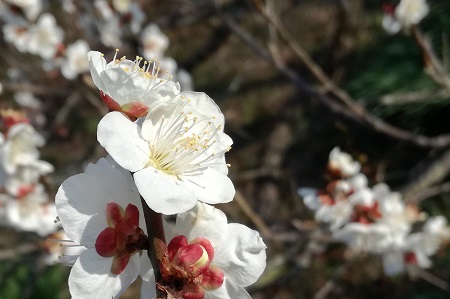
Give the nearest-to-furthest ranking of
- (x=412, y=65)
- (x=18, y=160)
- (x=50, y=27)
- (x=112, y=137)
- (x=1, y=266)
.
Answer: (x=112, y=137) → (x=18, y=160) → (x=50, y=27) → (x=1, y=266) → (x=412, y=65)

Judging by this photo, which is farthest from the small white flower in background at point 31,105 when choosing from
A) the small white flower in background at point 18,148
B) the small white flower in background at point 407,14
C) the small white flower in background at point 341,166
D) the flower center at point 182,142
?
the flower center at point 182,142

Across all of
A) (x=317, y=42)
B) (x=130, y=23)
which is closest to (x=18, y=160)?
(x=130, y=23)

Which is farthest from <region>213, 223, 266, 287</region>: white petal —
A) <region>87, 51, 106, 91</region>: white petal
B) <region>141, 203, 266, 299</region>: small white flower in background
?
<region>87, 51, 106, 91</region>: white petal

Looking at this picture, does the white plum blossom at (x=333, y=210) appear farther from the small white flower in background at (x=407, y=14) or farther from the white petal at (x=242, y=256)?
the white petal at (x=242, y=256)

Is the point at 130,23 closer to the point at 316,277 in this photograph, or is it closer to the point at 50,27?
the point at 50,27

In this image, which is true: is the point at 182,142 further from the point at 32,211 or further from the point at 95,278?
the point at 32,211

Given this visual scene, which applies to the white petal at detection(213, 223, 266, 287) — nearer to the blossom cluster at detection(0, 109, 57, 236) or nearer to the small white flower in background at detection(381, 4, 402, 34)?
the blossom cluster at detection(0, 109, 57, 236)
